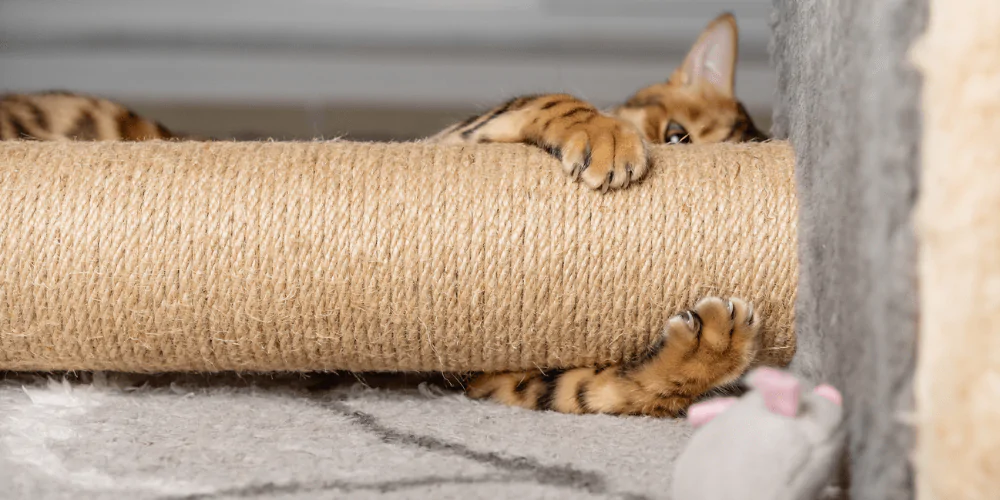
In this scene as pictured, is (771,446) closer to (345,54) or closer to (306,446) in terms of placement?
(306,446)

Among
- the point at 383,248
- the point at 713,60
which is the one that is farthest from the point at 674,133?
the point at 383,248

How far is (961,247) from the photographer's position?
59 cm

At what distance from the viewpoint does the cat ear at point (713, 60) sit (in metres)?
1.68

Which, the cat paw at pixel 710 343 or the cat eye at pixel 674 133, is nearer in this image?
the cat paw at pixel 710 343

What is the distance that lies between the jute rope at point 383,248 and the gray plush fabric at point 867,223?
12cm

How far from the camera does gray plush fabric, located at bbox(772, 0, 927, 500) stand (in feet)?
2.08

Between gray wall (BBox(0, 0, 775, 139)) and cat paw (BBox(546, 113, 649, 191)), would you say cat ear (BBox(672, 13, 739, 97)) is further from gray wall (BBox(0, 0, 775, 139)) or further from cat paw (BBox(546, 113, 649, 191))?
gray wall (BBox(0, 0, 775, 139))

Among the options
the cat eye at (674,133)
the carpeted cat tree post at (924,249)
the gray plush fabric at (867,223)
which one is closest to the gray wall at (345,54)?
the cat eye at (674,133)

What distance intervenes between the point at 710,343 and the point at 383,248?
406 millimetres

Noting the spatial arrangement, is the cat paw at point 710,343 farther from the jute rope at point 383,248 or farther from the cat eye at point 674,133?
the cat eye at point 674,133

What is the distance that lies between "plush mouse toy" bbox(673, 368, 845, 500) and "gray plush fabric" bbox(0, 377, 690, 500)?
5.3 inches

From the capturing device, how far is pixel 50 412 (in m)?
1.09

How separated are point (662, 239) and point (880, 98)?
41 cm

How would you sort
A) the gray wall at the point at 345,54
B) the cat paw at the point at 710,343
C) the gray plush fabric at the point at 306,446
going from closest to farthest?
the gray plush fabric at the point at 306,446, the cat paw at the point at 710,343, the gray wall at the point at 345,54
